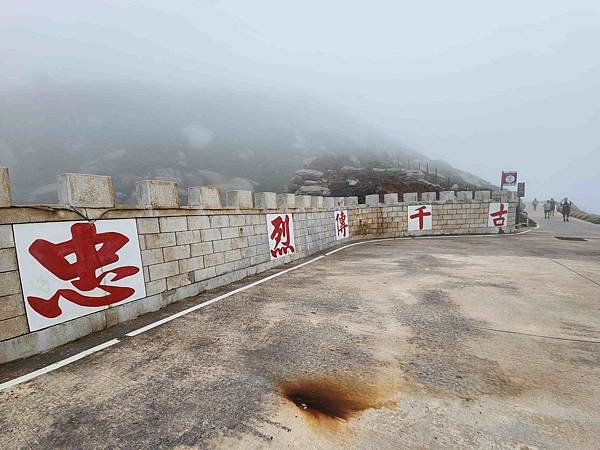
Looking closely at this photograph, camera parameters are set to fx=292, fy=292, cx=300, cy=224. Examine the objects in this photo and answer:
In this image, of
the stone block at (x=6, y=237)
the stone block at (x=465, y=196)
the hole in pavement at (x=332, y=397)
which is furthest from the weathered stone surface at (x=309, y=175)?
the hole in pavement at (x=332, y=397)

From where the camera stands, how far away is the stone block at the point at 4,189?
137 inches

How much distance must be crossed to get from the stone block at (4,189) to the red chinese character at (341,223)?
41.4 feet

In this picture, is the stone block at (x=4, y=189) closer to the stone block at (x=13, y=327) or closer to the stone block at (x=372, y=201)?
the stone block at (x=13, y=327)

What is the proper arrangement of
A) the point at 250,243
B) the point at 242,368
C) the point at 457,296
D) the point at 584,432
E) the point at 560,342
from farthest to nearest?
the point at 250,243, the point at 457,296, the point at 560,342, the point at 242,368, the point at 584,432

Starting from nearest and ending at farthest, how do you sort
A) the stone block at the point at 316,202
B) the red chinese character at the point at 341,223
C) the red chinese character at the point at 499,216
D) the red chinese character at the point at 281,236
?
the red chinese character at the point at 281,236 → the stone block at the point at 316,202 → the red chinese character at the point at 341,223 → the red chinese character at the point at 499,216

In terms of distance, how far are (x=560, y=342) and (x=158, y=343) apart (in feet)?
17.5

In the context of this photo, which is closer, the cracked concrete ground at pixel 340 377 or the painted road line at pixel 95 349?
the cracked concrete ground at pixel 340 377

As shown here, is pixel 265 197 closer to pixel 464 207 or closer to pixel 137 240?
pixel 137 240

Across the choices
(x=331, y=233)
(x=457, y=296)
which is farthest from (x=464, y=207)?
(x=457, y=296)

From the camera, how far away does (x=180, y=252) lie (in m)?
6.01

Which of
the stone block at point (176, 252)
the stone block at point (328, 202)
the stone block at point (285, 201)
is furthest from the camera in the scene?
the stone block at point (328, 202)

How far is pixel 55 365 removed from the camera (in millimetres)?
3459

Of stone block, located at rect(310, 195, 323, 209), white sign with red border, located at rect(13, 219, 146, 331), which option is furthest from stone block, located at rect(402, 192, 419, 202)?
white sign with red border, located at rect(13, 219, 146, 331)

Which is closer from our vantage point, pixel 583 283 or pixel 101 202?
pixel 101 202
